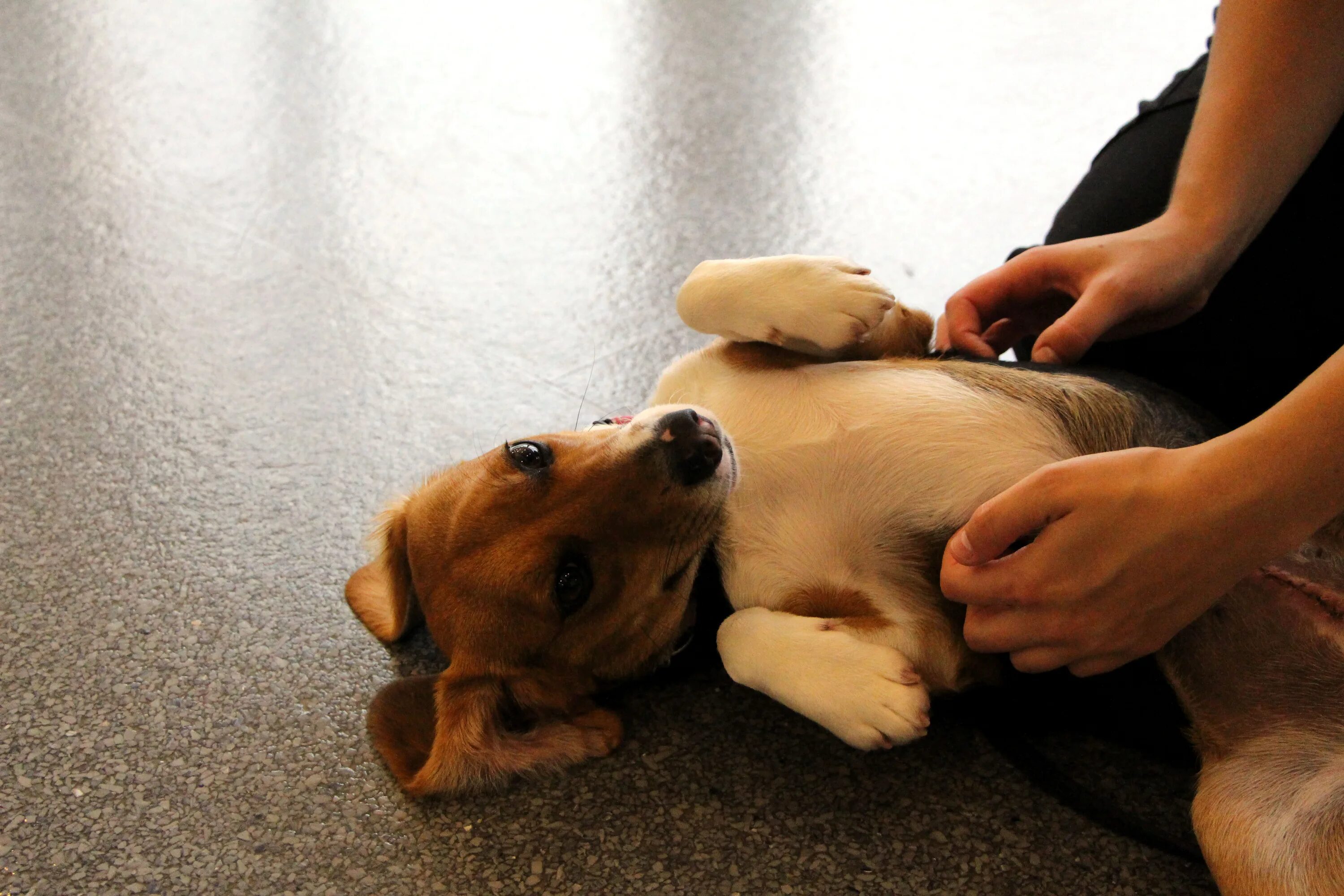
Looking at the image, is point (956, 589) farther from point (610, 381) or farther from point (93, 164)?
point (93, 164)

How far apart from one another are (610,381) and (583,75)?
171 cm

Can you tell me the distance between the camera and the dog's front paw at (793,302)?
5.04ft

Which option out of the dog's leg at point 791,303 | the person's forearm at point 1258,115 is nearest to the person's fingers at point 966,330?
the dog's leg at point 791,303

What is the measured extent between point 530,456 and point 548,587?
189 millimetres

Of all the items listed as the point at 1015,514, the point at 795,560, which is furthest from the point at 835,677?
the point at 1015,514

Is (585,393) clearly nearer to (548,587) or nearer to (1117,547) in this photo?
(548,587)

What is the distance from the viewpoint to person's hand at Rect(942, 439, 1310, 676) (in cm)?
116

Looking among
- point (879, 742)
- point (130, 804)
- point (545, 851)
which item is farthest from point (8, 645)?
point (879, 742)

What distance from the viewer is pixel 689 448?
1451 mm

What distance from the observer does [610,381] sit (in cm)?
227

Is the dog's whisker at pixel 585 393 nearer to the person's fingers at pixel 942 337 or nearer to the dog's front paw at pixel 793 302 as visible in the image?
the dog's front paw at pixel 793 302

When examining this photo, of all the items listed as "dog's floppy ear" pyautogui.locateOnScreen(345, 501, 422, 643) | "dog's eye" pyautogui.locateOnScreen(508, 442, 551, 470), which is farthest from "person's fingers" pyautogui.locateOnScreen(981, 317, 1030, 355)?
"dog's floppy ear" pyautogui.locateOnScreen(345, 501, 422, 643)

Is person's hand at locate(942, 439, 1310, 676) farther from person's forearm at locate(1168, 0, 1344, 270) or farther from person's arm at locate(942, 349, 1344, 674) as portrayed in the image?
person's forearm at locate(1168, 0, 1344, 270)

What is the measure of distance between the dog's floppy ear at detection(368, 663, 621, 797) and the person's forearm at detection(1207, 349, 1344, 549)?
0.86m
